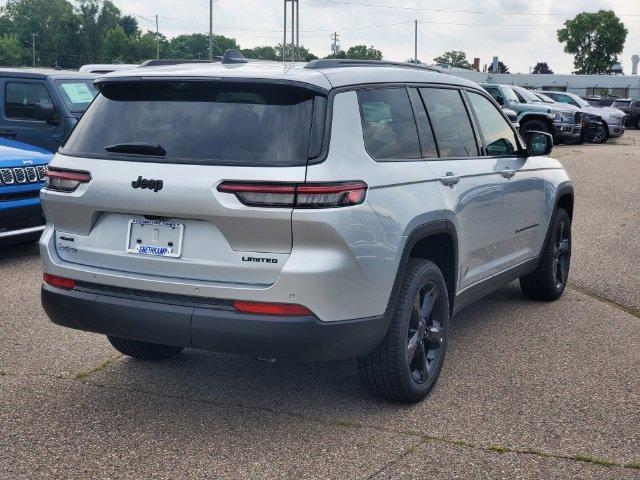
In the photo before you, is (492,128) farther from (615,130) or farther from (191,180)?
(615,130)

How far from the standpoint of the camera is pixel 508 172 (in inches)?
236

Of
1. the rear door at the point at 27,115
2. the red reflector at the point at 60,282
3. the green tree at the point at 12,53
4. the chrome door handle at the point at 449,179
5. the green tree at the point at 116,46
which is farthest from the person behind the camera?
the green tree at the point at 12,53

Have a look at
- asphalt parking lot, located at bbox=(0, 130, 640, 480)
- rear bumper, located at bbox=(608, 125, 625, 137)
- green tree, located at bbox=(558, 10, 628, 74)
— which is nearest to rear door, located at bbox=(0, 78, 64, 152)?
asphalt parking lot, located at bbox=(0, 130, 640, 480)

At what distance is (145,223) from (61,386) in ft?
4.41

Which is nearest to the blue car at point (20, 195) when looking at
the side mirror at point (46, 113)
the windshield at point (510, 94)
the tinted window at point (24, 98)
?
the side mirror at point (46, 113)

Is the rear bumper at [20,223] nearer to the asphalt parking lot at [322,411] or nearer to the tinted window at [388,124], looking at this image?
the asphalt parking lot at [322,411]

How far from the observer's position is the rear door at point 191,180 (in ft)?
13.2

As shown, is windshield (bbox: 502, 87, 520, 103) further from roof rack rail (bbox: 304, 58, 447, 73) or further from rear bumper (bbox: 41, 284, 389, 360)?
rear bumper (bbox: 41, 284, 389, 360)

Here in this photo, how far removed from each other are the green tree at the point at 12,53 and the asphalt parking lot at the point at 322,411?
447 feet

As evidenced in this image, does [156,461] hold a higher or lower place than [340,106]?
lower

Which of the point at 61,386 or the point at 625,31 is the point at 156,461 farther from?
the point at 625,31

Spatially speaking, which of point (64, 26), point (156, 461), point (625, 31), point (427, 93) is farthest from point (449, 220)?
point (64, 26)

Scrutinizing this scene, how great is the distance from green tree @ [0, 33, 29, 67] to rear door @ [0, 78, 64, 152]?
425 ft

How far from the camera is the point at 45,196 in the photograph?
15.0ft
